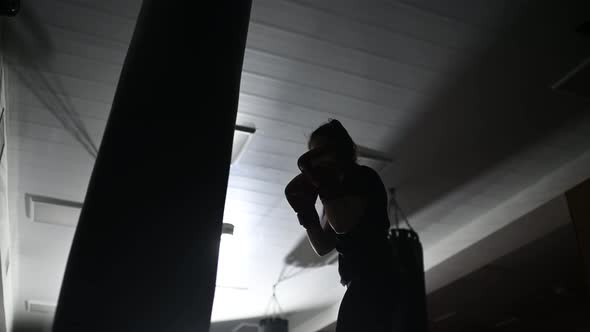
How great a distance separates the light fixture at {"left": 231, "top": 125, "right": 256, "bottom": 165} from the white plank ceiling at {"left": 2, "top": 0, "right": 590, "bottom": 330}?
0.19 ft

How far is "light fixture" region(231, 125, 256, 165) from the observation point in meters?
3.35

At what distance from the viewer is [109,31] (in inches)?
105

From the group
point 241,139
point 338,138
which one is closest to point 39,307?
point 241,139

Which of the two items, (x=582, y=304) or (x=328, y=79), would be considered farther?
(x=582, y=304)

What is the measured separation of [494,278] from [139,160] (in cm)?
452

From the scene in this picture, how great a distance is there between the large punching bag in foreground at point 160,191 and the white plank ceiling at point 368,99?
1530 millimetres

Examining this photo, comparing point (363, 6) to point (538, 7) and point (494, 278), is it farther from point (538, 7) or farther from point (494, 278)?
point (494, 278)

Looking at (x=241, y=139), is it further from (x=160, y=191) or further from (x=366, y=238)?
(x=160, y=191)

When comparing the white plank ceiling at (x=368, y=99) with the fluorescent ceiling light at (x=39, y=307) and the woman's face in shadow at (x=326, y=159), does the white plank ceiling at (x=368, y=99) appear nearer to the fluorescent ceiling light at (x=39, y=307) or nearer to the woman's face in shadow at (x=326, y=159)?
the woman's face in shadow at (x=326, y=159)

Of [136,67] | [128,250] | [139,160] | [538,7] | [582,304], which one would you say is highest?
[538,7]

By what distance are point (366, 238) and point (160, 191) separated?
0.46 meters

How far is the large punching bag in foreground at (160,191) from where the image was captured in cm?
79

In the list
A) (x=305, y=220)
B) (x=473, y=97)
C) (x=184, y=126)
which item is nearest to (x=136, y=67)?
(x=184, y=126)

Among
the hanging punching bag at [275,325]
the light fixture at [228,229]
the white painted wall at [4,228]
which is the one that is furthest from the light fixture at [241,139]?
the hanging punching bag at [275,325]
